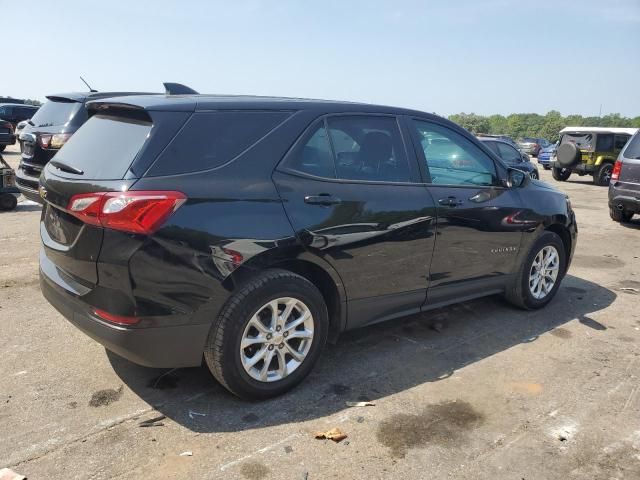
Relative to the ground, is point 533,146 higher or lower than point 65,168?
lower

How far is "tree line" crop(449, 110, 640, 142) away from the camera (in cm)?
8269

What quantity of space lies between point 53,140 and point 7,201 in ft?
7.62

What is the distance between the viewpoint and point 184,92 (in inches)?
164

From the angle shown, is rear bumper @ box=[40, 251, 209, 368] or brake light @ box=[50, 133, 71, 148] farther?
brake light @ box=[50, 133, 71, 148]

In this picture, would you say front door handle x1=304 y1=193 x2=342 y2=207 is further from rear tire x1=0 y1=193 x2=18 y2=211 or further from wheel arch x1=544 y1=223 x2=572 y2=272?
rear tire x1=0 y1=193 x2=18 y2=211

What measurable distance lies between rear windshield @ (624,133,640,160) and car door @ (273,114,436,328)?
713 centimetres

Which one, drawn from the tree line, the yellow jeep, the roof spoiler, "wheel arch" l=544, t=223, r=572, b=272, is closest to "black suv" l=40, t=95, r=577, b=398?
the roof spoiler

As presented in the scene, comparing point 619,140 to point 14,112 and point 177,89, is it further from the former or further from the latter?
point 14,112

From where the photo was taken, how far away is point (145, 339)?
117 inches

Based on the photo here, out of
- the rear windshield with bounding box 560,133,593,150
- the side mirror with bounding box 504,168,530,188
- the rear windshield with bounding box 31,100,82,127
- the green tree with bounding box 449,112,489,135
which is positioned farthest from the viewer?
the green tree with bounding box 449,112,489,135

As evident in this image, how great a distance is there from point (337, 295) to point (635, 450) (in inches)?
73.7

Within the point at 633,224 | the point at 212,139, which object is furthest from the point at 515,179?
the point at 633,224

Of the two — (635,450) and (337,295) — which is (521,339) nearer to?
(635,450)

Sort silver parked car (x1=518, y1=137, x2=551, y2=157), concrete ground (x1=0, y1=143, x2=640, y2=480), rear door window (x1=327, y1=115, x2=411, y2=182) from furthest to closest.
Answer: silver parked car (x1=518, y1=137, x2=551, y2=157), rear door window (x1=327, y1=115, x2=411, y2=182), concrete ground (x1=0, y1=143, x2=640, y2=480)
